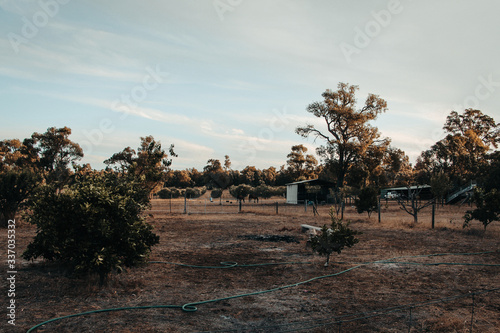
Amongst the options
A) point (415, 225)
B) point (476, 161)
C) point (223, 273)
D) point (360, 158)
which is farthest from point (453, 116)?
point (223, 273)

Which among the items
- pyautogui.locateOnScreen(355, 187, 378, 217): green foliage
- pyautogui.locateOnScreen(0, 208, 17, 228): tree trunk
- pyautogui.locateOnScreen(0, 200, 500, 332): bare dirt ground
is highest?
pyautogui.locateOnScreen(355, 187, 378, 217): green foliage

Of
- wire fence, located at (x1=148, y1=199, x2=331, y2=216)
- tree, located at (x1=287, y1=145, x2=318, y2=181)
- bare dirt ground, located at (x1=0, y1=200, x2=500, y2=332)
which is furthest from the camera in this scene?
tree, located at (x1=287, y1=145, x2=318, y2=181)

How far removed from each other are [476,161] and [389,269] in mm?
58829

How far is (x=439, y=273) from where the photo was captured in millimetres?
9367

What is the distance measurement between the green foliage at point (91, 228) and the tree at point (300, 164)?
2882 inches

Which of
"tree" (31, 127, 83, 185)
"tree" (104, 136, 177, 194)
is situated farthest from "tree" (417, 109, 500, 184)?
"tree" (31, 127, 83, 185)

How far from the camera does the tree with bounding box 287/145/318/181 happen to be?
80.3 m

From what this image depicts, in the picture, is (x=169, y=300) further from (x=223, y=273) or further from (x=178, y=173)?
(x=178, y=173)

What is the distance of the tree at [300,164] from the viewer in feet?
263

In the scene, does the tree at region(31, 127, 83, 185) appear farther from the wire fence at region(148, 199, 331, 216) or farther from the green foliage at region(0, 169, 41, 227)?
the green foliage at region(0, 169, 41, 227)

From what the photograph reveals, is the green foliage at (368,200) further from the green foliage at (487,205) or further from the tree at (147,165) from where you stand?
the tree at (147,165)

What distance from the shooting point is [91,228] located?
24.6 feet

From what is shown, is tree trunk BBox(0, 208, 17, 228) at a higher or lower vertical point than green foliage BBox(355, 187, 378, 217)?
lower

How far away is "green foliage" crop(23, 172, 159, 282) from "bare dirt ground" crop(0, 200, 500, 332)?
2.42 ft
